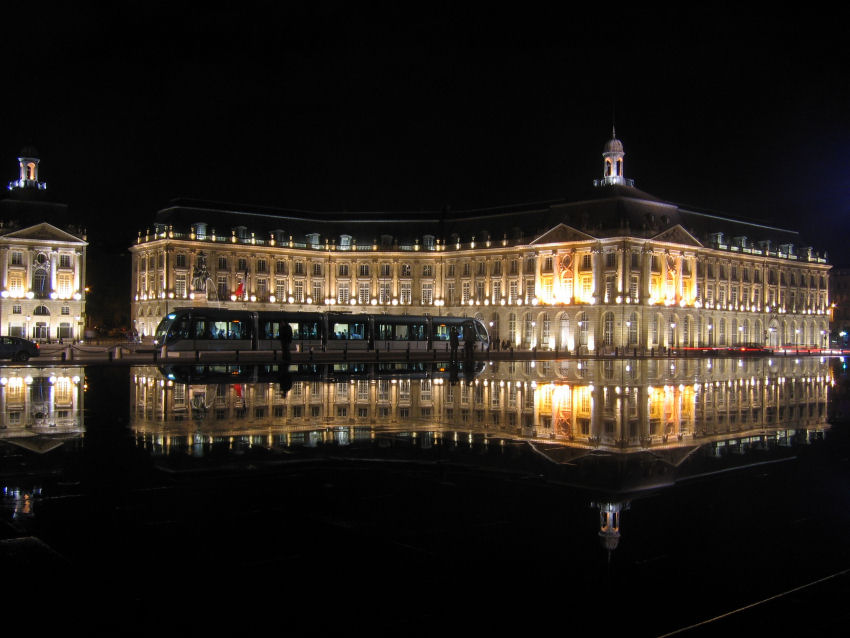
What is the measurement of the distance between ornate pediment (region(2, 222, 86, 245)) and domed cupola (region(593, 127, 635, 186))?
2570 inches

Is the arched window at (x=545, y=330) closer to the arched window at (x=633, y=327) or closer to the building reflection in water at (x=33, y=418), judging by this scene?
the arched window at (x=633, y=327)

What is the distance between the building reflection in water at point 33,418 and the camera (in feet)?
37.2

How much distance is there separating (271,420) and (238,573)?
38.3ft

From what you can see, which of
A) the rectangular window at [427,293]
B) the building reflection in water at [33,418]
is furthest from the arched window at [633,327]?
the building reflection in water at [33,418]

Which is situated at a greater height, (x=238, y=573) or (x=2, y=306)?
(x=2, y=306)

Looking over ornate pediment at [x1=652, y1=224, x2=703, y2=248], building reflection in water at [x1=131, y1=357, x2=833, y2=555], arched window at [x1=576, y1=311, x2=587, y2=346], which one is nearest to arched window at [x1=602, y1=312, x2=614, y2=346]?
arched window at [x1=576, y1=311, x2=587, y2=346]

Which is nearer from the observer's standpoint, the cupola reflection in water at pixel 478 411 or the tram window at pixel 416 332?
the cupola reflection in water at pixel 478 411

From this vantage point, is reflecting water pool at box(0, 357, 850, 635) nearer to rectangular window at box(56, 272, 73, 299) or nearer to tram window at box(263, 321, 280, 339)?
tram window at box(263, 321, 280, 339)

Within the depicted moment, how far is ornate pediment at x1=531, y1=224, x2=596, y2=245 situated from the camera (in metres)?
97.4

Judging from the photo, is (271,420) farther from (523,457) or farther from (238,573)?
(238,573)

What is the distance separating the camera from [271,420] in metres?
19.4

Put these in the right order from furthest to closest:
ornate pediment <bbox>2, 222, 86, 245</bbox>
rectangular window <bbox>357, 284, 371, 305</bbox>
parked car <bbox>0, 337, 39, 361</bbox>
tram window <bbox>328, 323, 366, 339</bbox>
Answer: rectangular window <bbox>357, 284, 371, 305</bbox>, ornate pediment <bbox>2, 222, 86, 245</bbox>, tram window <bbox>328, 323, 366, 339</bbox>, parked car <bbox>0, 337, 39, 361</bbox>

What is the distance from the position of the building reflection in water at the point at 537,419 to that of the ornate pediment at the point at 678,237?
6495 cm

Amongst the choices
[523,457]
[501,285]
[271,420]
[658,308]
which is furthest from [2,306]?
[523,457]
